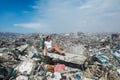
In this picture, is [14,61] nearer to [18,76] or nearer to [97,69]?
[18,76]

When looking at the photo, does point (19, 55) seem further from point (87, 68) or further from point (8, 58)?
point (87, 68)

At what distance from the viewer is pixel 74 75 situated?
5.39 meters

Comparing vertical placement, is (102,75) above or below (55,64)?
below

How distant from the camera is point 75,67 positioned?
5863 mm

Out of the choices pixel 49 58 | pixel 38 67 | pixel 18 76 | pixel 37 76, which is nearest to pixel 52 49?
pixel 49 58

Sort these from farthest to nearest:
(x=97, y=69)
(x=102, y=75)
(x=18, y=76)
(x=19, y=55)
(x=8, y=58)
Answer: (x=19, y=55)
(x=8, y=58)
(x=97, y=69)
(x=102, y=75)
(x=18, y=76)

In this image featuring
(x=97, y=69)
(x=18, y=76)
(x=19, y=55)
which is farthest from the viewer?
(x=19, y=55)

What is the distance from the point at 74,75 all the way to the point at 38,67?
1314mm

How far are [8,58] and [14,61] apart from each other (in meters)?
0.35

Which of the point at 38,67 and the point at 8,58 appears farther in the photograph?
the point at 8,58

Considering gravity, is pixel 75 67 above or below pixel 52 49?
below

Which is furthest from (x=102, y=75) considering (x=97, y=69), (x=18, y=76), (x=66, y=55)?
(x=18, y=76)

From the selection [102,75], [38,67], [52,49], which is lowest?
[102,75]

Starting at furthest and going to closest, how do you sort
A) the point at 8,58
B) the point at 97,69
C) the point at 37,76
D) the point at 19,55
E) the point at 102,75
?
the point at 19,55 → the point at 8,58 → the point at 97,69 → the point at 102,75 → the point at 37,76
